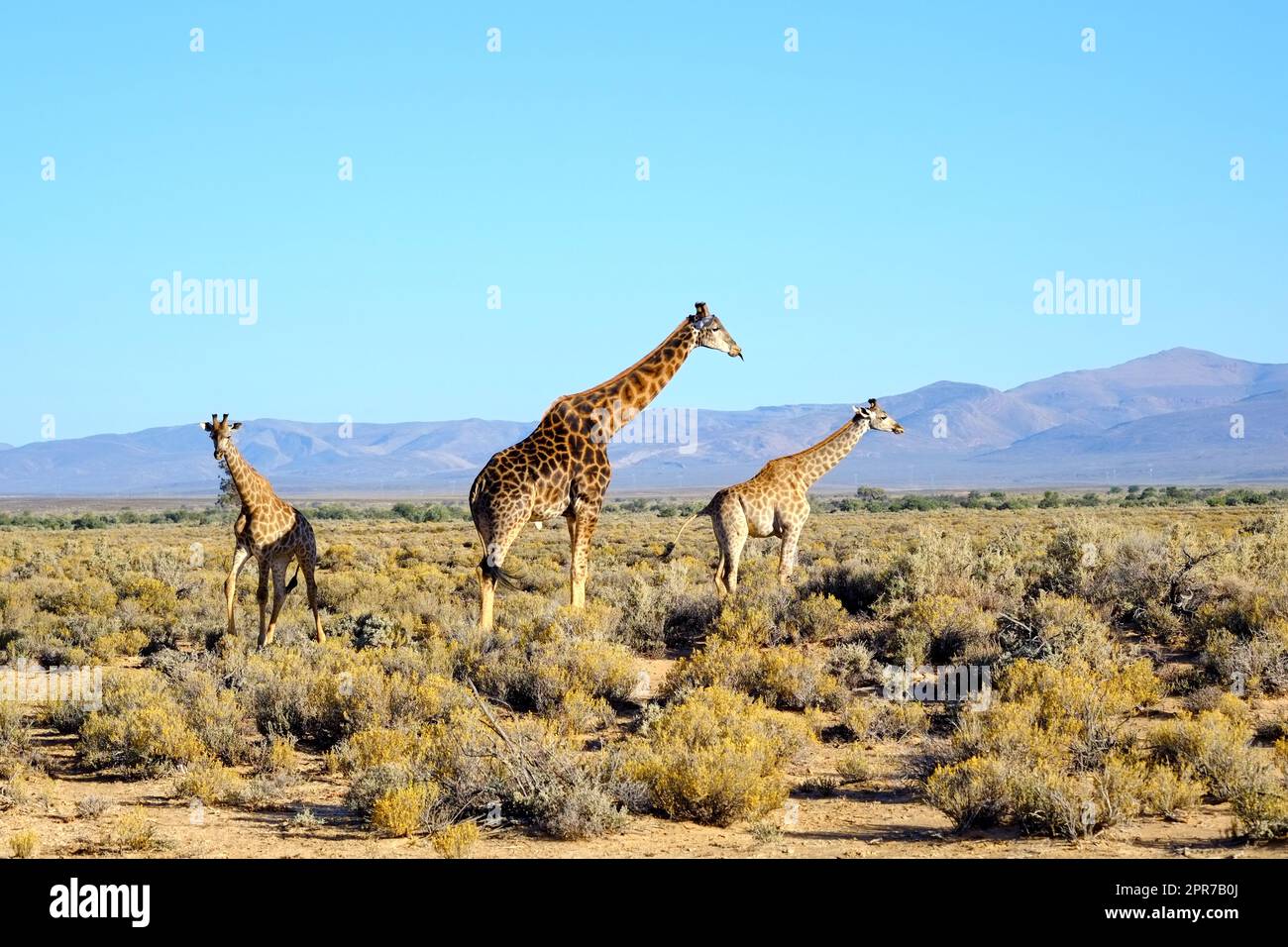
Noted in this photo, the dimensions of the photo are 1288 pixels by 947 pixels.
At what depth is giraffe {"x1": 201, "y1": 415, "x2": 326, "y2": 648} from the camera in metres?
14.7

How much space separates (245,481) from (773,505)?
→ 20.3 ft

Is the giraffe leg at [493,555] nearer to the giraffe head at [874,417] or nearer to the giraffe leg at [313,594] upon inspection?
the giraffe leg at [313,594]

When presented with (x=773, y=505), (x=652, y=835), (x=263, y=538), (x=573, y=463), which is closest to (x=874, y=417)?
(x=773, y=505)

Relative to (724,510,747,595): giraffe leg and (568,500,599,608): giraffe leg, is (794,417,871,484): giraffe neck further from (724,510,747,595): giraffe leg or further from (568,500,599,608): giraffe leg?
(568,500,599,608): giraffe leg

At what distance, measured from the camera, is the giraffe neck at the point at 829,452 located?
16328 mm

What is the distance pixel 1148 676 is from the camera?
11.7m

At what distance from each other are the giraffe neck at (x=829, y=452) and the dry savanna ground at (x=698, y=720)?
156 cm

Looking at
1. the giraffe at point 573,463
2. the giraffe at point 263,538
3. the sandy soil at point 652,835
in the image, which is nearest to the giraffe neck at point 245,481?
the giraffe at point 263,538

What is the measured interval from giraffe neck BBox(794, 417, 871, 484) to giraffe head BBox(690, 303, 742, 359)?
2.63 meters

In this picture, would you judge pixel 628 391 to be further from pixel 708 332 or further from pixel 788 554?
pixel 788 554

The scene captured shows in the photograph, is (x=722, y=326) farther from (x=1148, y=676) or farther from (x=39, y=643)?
(x=39, y=643)
